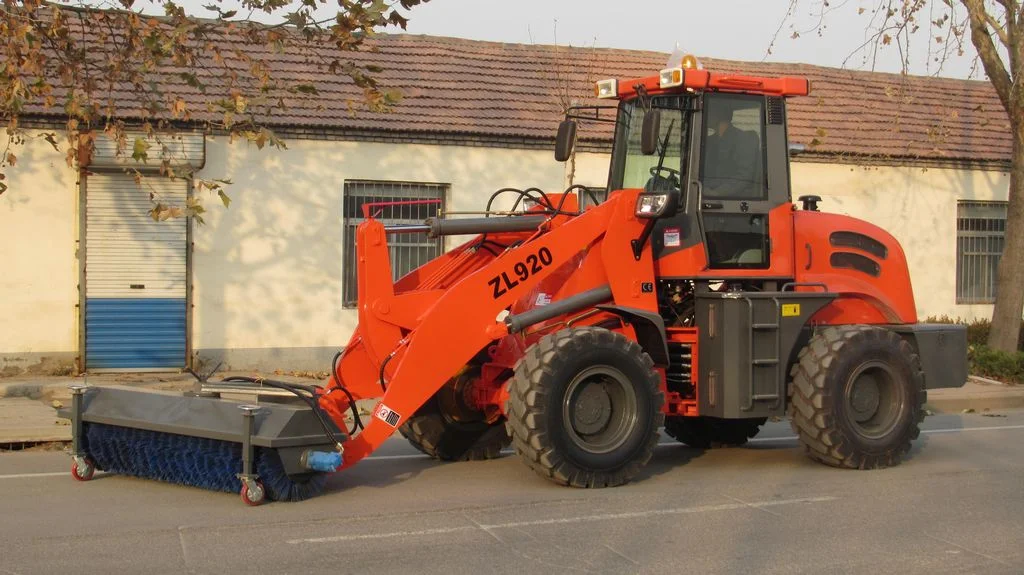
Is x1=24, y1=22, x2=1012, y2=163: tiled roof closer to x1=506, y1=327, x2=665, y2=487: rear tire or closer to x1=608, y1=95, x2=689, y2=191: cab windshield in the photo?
x1=608, y1=95, x2=689, y2=191: cab windshield

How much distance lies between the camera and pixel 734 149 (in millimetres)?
9922

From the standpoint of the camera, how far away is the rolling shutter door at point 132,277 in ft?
51.5

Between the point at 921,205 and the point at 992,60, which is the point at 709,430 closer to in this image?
the point at 992,60

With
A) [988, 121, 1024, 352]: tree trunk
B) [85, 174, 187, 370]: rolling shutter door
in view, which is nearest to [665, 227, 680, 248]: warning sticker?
[85, 174, 187, 370]: rolling shutter door

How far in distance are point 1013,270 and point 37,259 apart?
1333cm

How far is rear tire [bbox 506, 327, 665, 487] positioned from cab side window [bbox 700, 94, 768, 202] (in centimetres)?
174

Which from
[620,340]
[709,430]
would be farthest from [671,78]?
[709,430]

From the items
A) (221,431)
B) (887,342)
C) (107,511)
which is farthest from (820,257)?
(107,511)

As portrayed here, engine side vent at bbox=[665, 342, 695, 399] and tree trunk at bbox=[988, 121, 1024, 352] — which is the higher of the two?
tree trunk at bbox=[988, 121, 1024, 352]

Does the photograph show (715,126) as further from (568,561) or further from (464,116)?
(464,116)

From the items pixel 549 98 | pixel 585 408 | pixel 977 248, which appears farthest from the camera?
pixel 977 248

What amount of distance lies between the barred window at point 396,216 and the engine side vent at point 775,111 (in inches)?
297

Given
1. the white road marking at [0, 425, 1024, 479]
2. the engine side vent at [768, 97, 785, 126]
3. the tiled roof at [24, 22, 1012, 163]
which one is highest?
the tiled roof at [24, 22, 1012, 163]

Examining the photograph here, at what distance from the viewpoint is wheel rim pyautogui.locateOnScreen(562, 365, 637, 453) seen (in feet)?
28.6
